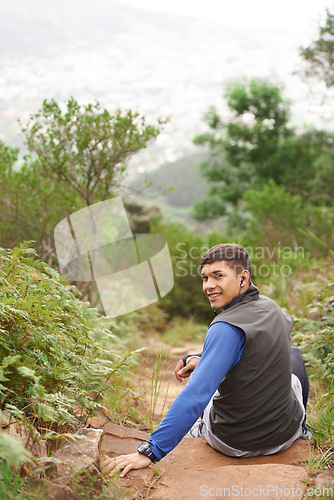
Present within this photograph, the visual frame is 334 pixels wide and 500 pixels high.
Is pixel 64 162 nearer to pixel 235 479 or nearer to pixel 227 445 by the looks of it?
pixel 227 445

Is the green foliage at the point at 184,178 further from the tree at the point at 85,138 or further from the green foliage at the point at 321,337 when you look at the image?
the green foliage at the point at 321,337

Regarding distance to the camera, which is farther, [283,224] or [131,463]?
[283,224]

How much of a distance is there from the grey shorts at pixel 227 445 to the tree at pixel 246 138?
484 inches

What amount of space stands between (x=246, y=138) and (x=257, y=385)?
14.2 m

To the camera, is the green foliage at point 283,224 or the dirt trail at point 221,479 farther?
the green foliage at point 283,224

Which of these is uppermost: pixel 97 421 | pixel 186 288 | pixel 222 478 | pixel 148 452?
pixel 148 452

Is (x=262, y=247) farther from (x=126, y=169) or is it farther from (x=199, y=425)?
(x=199, y=425)

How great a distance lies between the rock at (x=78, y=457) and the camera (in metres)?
1.62

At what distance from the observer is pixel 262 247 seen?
713 cm

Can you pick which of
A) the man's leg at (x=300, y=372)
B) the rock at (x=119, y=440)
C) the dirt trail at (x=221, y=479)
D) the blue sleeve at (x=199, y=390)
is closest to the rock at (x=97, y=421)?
the rock at (x=119, y=440)

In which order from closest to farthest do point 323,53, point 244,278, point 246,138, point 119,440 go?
1. point 244,278
2. point 119,440
3. point 323,53
4. point 246,138

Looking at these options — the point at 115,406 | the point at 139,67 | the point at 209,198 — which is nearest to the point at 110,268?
the point at 115,406

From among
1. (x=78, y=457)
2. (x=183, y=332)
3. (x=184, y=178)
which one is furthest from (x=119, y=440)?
(x=184, y=178)

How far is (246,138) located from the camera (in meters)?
15.2
